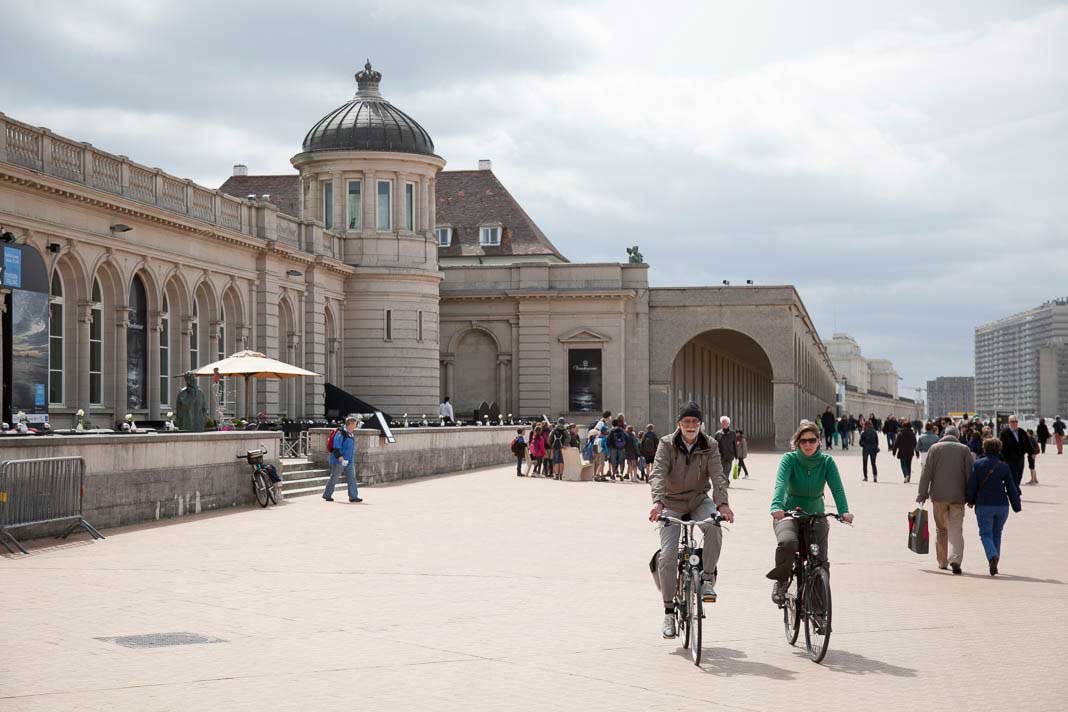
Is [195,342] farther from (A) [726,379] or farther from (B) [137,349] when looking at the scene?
(A) [726,379]

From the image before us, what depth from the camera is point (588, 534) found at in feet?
64.5

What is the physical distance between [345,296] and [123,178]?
56.5 feet

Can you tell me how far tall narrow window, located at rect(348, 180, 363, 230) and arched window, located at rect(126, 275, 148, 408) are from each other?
49.6 feet

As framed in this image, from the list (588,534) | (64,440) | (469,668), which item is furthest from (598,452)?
(469,668)

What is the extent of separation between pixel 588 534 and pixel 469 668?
10.1m

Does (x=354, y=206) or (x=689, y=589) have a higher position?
(x=354, y=206)

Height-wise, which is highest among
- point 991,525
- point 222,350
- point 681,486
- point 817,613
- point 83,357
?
point 222,350

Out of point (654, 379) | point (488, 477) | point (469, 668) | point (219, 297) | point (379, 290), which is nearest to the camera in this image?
point (469, 668)

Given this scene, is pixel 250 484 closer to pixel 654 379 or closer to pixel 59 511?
pixel 59 511

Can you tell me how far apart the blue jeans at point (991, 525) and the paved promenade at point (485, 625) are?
15.2 inches

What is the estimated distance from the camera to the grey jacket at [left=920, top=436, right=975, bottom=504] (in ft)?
52.5

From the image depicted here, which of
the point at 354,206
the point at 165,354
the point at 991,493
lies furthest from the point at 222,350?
the point at 991,493

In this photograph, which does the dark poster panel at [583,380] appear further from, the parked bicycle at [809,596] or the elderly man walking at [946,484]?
the parked bicycle at [809,596]

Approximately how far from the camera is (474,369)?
6166 centimetres
